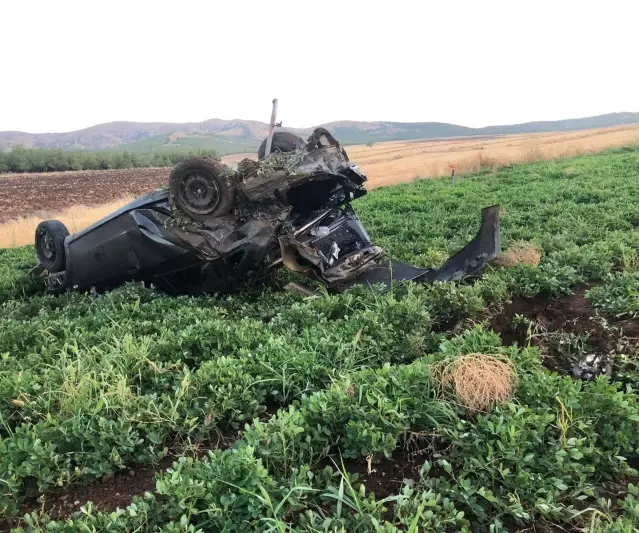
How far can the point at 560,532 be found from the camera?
2.13 m

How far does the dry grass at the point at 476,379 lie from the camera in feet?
9.05

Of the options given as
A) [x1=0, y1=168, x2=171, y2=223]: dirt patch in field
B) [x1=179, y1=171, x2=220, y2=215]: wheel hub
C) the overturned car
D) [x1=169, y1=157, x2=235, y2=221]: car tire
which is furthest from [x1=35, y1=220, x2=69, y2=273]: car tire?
[x1=0, y1=168, x2=171, y2=223]: dirt patch in field

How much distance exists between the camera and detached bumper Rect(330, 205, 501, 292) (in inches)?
238

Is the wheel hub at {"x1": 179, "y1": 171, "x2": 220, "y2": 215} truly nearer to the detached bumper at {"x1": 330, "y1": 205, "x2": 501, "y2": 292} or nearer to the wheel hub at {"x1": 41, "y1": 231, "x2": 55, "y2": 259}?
the detached bumper at {"x1": 330, "y1": 205, "x2": 501, "y2": 292}

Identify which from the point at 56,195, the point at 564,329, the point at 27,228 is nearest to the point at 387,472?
the point at 564,329

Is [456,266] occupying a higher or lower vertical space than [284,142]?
lower

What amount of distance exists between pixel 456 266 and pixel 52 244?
6192 millimetres

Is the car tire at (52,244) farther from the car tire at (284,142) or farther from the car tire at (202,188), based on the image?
the car tire at (284,142)

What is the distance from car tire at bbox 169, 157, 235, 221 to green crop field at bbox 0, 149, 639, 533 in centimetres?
160

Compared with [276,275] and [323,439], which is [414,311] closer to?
[323,439]

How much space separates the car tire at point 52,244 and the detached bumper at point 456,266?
4403 mm

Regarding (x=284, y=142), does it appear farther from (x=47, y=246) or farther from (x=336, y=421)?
(x=336, y=421)

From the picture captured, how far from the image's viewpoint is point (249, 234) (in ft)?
19.8

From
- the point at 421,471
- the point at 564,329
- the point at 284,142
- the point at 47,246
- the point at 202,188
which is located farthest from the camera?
the point at 284,142
